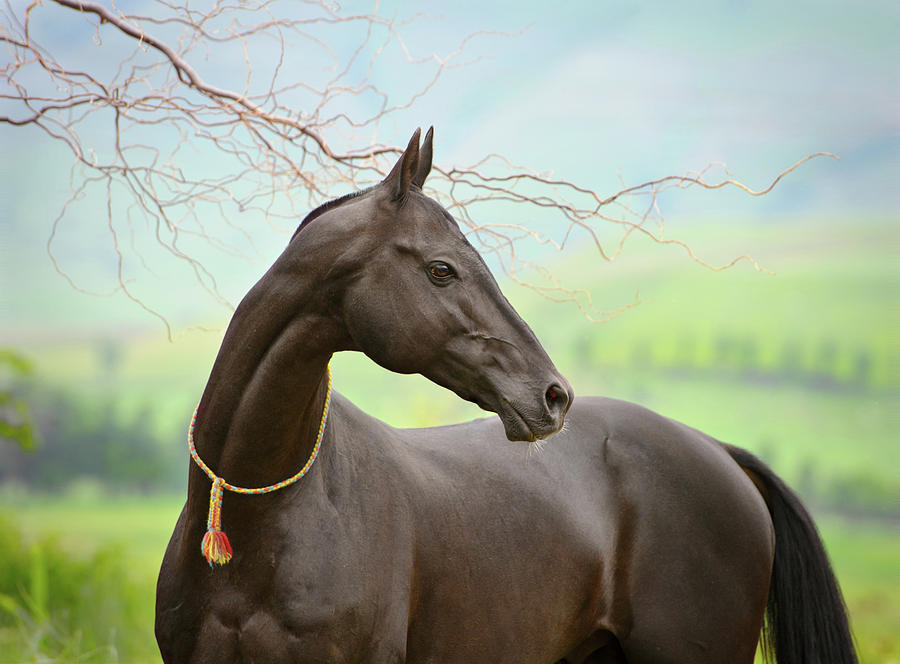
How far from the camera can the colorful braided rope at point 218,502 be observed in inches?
59.5

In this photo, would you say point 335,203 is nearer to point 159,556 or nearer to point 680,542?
point 680,542

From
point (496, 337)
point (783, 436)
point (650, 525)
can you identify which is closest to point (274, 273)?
point (496, 337)

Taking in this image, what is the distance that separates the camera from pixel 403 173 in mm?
1505

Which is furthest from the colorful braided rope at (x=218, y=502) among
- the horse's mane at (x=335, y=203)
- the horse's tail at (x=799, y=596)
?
the horse's tail at (x=799, y=596)

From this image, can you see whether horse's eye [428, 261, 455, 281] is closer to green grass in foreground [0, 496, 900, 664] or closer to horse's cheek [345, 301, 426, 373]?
horse's cheek [345, 301, 426, 373]

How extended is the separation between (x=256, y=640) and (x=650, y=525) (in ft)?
3.68

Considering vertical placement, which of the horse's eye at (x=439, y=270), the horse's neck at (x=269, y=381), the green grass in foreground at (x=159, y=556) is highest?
the horse's eye at (x=439, y=270)

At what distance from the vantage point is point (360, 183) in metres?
2.57

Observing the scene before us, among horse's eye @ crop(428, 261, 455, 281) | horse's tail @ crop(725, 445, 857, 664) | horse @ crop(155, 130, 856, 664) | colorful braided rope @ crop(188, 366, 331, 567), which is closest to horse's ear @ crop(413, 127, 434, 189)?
horse @ crop(155, 130, 856, 664)

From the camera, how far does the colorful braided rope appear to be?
1.51 metres

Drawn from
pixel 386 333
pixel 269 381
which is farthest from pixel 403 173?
pixel 269 381

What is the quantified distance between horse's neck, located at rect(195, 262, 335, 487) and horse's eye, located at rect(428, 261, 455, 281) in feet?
0.70

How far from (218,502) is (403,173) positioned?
27.8 inches

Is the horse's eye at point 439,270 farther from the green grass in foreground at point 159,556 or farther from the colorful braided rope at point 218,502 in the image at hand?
the green grass in foreground at point 159,556
